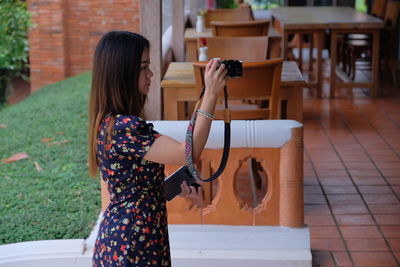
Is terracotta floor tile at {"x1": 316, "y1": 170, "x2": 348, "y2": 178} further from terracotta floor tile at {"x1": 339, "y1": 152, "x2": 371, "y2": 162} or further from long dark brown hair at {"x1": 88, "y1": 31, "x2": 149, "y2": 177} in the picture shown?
long dark brown hair at {"x1": 88, "y1": 31, "x2": 149, "y2": 177}

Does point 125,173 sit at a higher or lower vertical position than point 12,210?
higher

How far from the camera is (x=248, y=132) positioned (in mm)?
3516

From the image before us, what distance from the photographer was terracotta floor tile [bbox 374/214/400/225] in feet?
14.2

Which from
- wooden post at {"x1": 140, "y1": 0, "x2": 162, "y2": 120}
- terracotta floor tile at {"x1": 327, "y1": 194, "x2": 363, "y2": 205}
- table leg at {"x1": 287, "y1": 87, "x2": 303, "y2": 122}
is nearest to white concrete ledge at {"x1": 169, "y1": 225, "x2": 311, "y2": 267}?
wooden post at {"x1": 140, "y1": 0, "x2": 162, "y2": 120}

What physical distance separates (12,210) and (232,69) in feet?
10.2

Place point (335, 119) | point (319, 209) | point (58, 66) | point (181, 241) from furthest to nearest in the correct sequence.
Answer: point (58, 66) → point (335, 119) → point (319, 209) → point (181, 241)

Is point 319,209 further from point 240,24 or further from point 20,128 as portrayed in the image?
point 20,128

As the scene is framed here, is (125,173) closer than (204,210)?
Yes

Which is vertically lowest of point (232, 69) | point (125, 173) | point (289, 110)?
point (289, 110)

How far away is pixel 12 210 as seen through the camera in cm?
484

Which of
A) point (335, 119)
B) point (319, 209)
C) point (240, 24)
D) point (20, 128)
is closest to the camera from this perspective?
point (319, 209)

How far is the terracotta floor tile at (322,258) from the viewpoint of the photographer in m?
3.75

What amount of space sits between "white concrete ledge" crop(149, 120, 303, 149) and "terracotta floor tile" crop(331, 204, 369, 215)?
3.88ft

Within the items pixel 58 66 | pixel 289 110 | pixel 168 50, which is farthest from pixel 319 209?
pixel 58 66
